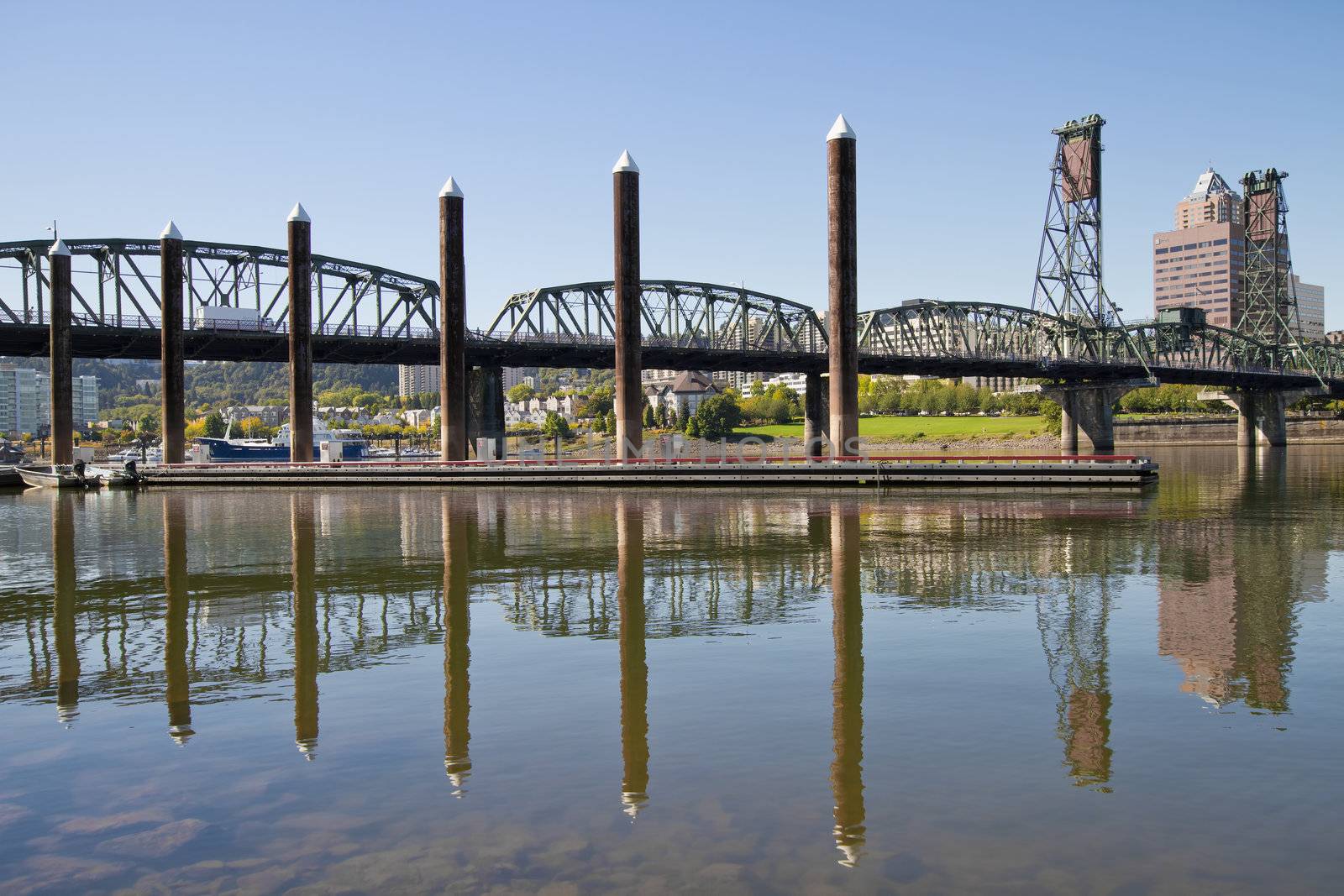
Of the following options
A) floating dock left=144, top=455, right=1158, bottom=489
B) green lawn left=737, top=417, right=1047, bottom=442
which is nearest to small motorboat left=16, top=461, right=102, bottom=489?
floating dock left=144, top=455, right=1158, bottom=489

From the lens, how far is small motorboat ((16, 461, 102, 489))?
7238cm

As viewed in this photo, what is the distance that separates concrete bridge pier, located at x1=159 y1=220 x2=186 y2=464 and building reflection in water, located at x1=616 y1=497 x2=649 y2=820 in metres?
59.0

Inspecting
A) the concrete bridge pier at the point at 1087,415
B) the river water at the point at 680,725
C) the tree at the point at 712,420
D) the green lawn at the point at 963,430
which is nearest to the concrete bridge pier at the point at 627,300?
the river water at the point at 680,725

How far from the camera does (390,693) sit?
48.0ft

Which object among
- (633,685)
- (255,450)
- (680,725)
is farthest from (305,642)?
(255,450)

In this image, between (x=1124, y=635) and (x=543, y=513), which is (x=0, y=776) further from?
(x=543, y=513)

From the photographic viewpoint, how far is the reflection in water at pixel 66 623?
1445 centimetres

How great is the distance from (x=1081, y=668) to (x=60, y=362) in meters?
79.9

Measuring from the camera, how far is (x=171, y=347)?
79.2 metres

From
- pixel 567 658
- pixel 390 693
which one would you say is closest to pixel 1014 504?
pixel 567 658

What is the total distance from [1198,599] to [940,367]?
97.8 metres

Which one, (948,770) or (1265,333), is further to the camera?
(1265,333)

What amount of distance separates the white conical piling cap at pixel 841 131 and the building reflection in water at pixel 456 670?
40.5 m

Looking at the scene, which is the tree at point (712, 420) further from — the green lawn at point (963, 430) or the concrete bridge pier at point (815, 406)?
the concrete bridge pier at point (815, 406)
